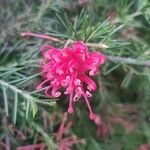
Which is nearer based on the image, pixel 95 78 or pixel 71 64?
pixel 71 64

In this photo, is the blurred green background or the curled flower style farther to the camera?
the blurred green background

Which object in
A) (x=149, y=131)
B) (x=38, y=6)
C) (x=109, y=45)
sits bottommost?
(x=149, y=131)

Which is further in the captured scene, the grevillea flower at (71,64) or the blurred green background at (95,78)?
the blurred green background at (95,78)

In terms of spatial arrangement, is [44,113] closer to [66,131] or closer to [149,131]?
[66,131]

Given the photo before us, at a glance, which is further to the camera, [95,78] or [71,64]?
[95,78]

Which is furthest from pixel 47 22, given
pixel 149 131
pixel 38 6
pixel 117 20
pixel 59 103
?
pixel 149 131

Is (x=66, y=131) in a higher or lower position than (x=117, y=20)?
lower

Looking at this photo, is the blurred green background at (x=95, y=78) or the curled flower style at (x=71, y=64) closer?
the curled flower style at (x=71, y=64)

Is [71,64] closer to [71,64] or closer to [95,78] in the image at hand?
[71,64]

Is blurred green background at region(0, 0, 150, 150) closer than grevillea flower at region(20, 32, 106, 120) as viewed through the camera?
No

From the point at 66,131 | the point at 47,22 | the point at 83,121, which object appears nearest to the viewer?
the point at 47,22

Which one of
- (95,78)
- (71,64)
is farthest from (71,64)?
(95,78)
